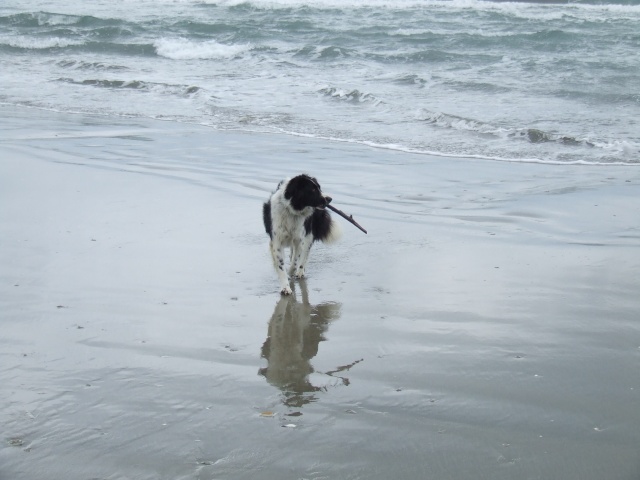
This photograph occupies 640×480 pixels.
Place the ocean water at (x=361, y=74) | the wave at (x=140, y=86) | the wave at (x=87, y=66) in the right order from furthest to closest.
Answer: the wave at (x=87, y=66), the wave at (x=140, y=86), the ocean water at (x=361, y=74)

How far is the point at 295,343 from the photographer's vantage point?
15.3 feet

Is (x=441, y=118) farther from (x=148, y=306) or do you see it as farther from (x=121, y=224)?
(x=148, y=306)

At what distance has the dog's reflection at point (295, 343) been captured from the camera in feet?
13.2

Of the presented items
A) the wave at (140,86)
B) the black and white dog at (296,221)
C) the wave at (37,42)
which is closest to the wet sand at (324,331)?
the black and white dog at (296,221)

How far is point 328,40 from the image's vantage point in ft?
75.2

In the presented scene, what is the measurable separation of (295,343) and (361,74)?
13604mm

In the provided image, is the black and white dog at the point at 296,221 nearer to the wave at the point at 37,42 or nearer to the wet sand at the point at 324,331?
the wet sand at the point at 324,331

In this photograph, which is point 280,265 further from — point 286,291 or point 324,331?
point 324,331

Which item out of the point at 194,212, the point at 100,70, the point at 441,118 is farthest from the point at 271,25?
the point at 194,212

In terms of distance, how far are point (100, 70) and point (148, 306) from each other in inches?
566

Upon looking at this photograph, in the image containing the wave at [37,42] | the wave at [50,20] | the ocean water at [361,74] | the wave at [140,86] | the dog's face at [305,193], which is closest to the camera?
the dog's face at [305,193]

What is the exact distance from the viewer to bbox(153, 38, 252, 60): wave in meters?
21.6

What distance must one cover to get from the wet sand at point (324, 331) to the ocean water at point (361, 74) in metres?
3.27

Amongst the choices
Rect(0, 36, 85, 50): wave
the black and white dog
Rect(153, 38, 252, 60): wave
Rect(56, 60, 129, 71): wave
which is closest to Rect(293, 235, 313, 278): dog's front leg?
the black and white dog
